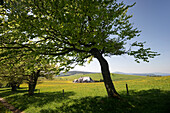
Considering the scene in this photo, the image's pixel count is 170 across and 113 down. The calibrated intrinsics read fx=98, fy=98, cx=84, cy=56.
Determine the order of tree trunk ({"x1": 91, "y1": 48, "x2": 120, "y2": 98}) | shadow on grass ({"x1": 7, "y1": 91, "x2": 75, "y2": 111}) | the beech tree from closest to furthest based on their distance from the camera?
the beech tree, tree trunk ({"x1": 91, "y1": 48, "x2": 120, "y2": 98}), shadow on grass ({"x1": 7, "y1": 91, "x2": 75, "y2": 111})

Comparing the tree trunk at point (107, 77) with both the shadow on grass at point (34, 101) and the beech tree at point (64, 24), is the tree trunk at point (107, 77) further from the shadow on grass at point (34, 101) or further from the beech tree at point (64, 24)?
the shadow on grass at point (34, 101)

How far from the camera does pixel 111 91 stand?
1137 centimetres

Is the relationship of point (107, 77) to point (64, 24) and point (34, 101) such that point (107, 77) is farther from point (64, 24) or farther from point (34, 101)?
point (34, 101)

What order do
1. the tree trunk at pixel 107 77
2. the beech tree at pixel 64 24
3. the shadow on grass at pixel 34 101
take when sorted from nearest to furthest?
the beech tree at pixel 64 24 → the tree trunk at pixel 107 77 → the shadow on grass at pixel 34 101

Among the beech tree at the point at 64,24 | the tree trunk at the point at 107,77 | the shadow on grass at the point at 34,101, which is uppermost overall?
the beech tree at the point at 64,24

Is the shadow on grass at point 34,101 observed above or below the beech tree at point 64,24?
below

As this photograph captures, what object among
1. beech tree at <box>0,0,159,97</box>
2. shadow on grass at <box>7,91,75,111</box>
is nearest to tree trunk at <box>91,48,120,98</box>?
beech tree at <box>0,0,159,97</box>

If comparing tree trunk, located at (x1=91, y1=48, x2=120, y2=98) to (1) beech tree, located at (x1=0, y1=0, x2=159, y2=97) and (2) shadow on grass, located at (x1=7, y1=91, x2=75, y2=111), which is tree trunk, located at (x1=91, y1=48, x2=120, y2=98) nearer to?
(1) beech tree, located at (x1=0, y1=0, x2=159, y2=97)

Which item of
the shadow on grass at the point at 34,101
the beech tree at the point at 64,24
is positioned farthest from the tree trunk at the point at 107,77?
the shadow on grass at the point at 34,101

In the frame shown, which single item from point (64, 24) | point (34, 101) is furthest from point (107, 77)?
point (34, 101)

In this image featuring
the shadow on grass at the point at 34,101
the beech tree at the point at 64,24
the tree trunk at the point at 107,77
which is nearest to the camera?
the beech tree at the point at 64,24

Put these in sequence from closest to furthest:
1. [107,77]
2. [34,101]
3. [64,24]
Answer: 1. [64,24]
2. [107,77]
3. [34,101]

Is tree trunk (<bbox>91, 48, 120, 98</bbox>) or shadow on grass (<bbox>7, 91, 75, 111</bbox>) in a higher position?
tree trunk (<bbox>91, 48, 120, 98</bbox>)

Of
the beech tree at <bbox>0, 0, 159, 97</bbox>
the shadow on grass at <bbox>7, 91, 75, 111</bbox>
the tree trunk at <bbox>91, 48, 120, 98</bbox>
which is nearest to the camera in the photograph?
the beech tree at <bbox>0, 0, 159, 97</bbox>
